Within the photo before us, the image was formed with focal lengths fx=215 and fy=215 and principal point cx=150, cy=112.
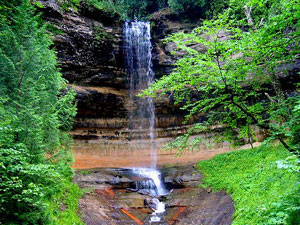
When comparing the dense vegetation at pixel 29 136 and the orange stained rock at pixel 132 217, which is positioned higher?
the dense vegetation at pixel 29 136

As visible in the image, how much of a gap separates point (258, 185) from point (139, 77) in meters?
16.5

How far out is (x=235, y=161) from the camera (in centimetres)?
1195

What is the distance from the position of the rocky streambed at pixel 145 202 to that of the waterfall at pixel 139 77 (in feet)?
27.5

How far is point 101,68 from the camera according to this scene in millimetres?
20156

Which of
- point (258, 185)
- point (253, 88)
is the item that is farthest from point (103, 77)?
point (258, 185)

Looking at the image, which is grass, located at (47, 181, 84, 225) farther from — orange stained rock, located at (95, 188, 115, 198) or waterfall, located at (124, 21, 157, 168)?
waterfall, located at (124, 21, 157, 168)

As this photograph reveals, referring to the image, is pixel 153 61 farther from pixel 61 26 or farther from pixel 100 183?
pixel 100 183

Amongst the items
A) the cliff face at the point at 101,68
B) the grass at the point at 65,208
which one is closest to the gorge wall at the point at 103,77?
the cliff face at the point at 101,68

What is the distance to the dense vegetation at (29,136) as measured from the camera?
4.10 meters

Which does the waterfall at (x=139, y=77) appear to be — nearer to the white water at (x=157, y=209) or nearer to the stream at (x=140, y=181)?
the stream at (x=140, y=181)

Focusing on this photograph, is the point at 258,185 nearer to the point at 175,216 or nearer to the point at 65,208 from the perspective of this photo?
the point at 175,216

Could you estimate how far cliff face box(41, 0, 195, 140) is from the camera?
1831cm

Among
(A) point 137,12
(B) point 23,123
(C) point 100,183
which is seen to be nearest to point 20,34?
(B) point 23,123

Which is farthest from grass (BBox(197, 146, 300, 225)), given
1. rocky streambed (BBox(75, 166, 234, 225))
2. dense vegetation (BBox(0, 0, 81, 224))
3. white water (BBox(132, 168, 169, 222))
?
dense vegetation (BBox(0, 0, 81, 224))
